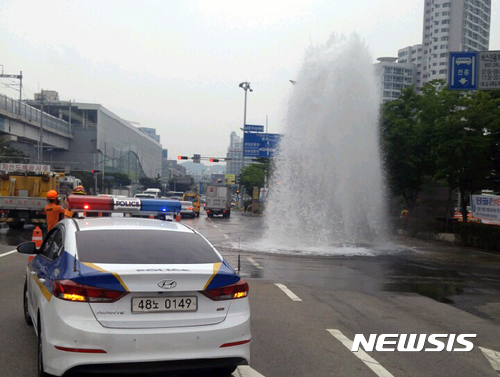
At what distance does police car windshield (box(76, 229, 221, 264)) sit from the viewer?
482cm

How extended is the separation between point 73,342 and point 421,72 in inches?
5604

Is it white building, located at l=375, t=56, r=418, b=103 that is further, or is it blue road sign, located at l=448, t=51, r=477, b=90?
white building, located at l=375, t=56, r=418, b=103

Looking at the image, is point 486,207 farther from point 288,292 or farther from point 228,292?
point 228,292

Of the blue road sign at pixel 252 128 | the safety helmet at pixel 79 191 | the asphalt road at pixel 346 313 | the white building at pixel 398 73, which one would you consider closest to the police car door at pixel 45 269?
the asphalt road at pixel 346 313

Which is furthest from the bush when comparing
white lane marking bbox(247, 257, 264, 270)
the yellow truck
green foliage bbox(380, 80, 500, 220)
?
the yellow truck

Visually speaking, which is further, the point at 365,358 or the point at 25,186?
the point at 25,186

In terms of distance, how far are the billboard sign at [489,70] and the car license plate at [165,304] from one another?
14898mm

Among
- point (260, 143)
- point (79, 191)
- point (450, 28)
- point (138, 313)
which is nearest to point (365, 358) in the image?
point (138, 313)

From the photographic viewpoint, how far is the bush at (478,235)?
21375 millimetres

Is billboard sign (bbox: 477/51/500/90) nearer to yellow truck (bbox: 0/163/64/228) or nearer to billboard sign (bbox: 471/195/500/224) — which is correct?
billboard sign (bbox: 471/195/500/224)

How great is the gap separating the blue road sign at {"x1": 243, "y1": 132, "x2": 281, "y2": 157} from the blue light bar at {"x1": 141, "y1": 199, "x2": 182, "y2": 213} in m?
36.0

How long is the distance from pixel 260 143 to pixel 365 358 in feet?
130

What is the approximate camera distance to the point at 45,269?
5.32 metres

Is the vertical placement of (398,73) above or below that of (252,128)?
above
